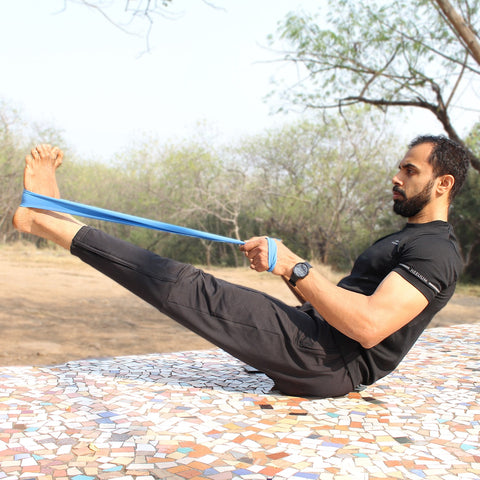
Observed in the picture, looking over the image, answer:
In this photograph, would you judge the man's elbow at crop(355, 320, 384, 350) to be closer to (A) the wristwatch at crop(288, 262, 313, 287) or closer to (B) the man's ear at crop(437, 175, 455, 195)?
(A) the wristwatch at crop(288, 262, 313, 287)

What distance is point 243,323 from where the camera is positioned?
1951 mm

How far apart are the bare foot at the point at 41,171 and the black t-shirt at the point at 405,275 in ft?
4.31

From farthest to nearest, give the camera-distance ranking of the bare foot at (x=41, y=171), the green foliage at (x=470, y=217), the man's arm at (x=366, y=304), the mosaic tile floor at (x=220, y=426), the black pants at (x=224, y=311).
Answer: the green foliage at (x=470, y=217) → the bare foot at (x=41, y=171) → the black pants at (x=224, y=311) → the man's arm at (x=366, y=304) → the mosaic tile floor at (x=220, y=426)

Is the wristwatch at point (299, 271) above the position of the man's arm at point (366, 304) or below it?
above

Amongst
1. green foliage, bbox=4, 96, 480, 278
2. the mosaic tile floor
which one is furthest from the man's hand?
green foliage, bbox=4, 96, 480, 278

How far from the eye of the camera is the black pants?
194 centimetres

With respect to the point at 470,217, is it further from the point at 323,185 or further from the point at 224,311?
the point at 224,311

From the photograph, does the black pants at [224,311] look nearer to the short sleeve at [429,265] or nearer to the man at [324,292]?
the man at [324,292]

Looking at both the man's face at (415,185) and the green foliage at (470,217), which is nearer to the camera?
the man's face at (415,185)

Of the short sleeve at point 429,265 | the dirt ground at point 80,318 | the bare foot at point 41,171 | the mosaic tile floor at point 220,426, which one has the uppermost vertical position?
the bare foot at point 41,171

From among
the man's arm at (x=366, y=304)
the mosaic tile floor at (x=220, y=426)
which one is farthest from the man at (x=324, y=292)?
the mosaic tile floor at (x=220, y=426)

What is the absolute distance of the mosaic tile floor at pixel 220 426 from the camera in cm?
145

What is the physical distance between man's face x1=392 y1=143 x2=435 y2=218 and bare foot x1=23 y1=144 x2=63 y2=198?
57.1 inches

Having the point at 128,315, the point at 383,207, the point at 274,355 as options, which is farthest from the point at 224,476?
the point at 383,207
